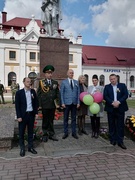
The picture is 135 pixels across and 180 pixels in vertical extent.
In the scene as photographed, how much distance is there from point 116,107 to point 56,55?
5422 millimetres

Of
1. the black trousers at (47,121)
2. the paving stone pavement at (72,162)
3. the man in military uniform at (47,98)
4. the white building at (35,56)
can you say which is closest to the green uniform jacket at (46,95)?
the man in military uniform at (47,98)

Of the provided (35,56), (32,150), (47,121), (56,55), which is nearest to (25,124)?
(32,150)

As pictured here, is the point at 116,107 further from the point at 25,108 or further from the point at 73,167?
the point at 25,108

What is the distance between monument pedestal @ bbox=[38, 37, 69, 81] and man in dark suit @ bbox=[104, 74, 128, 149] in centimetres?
465

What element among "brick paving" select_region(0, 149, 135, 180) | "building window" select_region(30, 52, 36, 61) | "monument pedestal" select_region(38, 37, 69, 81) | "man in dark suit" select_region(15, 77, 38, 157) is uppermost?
"building window" select_region(30, 52, 36, 61)

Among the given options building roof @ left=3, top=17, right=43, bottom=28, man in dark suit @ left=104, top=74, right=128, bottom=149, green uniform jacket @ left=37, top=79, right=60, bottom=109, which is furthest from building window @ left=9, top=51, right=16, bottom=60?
man in dark suit @ left=104, top=74, right=128, bottom=149

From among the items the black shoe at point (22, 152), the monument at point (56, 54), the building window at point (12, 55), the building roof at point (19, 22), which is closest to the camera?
the black shoe at point (22, 152)

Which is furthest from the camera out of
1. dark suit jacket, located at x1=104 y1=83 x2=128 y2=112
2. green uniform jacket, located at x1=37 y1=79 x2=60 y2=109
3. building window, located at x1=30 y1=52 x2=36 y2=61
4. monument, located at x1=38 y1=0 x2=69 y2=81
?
building window, located at x1=30 y1=52 x2=36 y2=61

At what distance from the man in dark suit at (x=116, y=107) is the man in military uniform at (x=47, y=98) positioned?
1389mm

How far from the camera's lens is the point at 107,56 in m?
40.9

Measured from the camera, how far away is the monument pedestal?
32.4 feet

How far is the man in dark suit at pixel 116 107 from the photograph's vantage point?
534 centimetres

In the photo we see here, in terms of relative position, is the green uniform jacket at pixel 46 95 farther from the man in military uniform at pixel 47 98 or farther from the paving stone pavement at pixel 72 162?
the paving stone pavement at pixel 72 162

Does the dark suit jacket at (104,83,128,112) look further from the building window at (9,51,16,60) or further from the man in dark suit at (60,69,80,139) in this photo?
the building window at (9,51,16,60)
